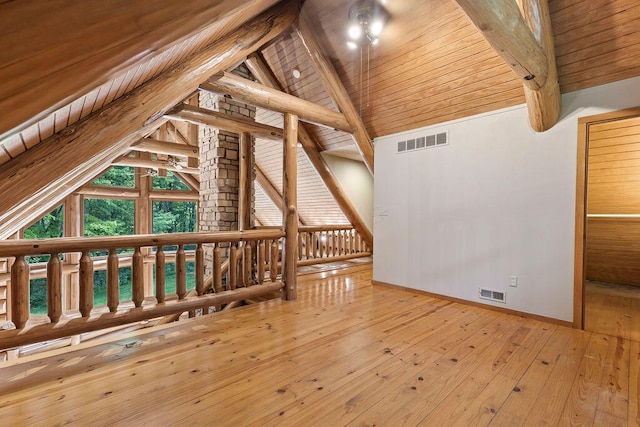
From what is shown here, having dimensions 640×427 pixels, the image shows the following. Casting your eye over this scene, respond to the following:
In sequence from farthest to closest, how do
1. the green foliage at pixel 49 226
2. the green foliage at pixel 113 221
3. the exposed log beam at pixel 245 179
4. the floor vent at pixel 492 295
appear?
the green foliage at pixel 113 221 < the green foliage at pixel 49 226 < the exposed log beam at pixel 245 179 < the floor vent at pixel 492 295

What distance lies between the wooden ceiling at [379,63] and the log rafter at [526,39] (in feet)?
1.07

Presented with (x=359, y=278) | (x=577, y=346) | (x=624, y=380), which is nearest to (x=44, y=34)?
(x=624, y=380)

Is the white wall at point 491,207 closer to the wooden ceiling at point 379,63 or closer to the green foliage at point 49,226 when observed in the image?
the wooden ceiling at point 379,63

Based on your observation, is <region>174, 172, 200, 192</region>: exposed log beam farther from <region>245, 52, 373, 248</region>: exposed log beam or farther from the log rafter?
the log rafter

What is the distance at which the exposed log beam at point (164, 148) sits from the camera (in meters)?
5.62

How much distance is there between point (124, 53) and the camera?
390mm

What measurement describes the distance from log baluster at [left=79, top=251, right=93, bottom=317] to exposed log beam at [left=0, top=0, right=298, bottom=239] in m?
0.55

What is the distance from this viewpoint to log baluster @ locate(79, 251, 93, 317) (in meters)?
2.19

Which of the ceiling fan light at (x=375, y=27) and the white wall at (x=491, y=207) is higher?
the ceiling fan light at (x=375, y=27)

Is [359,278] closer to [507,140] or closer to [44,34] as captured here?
[507,140]

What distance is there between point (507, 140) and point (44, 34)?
11.9ft

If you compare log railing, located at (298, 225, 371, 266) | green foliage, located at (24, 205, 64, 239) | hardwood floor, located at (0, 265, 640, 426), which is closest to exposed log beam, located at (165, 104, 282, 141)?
log railing, located at (298, 225, 371, 266)

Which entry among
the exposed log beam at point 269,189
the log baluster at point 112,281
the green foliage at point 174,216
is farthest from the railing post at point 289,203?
the green foliage at point 174,216

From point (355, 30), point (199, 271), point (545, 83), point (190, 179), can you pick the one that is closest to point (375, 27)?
point (355, 30)
